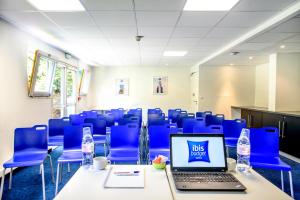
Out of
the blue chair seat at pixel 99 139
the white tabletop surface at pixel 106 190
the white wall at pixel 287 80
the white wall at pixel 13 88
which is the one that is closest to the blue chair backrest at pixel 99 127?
the blue chair seat at pixel 99 139

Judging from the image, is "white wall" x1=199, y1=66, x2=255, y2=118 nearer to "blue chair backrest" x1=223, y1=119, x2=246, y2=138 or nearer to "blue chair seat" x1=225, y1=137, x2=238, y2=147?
"blue chair backrest" x1=223, y1=119, x2=246, y2=138

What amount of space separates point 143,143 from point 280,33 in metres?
4.18

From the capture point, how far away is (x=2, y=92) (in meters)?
4.07

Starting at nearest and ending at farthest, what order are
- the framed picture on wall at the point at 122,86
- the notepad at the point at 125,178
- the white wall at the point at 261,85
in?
the notepad at the point at 125,178, the white wall at the point at 261,85, the framed picture on wall at the point at 122,86

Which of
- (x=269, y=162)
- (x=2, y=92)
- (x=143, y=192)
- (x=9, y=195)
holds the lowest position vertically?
(x=9, y=195)

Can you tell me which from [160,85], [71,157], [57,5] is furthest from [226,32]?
[160,85]

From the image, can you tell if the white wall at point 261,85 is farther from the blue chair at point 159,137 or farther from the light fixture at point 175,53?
the blue chair at point 159,137

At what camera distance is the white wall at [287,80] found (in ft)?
21.4

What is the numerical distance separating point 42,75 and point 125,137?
3.27 m

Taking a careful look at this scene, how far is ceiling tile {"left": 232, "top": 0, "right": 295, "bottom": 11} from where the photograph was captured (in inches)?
123

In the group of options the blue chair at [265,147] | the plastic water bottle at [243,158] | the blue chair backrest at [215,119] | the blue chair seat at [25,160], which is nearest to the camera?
the plastic water bottle at [243,158]

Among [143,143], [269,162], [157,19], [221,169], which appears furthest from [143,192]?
[143,143]

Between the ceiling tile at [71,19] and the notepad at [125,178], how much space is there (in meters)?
2.70

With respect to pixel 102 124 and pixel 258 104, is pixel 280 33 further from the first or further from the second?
pixel 258 104
